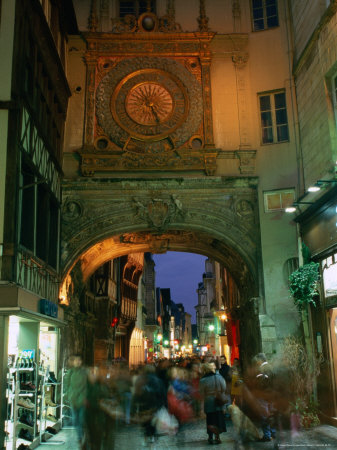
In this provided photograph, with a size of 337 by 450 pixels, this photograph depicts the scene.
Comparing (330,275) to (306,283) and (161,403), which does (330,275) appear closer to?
(306,283)

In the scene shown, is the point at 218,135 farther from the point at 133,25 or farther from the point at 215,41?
the point at 133,25

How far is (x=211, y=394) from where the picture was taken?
9.91 meters

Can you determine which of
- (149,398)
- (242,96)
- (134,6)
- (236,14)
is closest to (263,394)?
(149,398)

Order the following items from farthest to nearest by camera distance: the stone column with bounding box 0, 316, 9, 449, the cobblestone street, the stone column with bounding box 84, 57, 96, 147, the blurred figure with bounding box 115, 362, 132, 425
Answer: the stone column with bounding box 84, 57, 96, 147 → the blurred figure with bounding box 115, 362, 132, 425 → the cobblestone street → the stone column with bounding box 0, 316, 9, 449

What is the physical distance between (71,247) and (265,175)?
261 inches

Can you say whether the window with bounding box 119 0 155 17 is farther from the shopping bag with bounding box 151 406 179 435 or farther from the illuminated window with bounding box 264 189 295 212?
the shopping bag with bounding box 151 406 179 435

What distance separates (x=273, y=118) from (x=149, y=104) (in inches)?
164

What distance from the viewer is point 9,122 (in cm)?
1070


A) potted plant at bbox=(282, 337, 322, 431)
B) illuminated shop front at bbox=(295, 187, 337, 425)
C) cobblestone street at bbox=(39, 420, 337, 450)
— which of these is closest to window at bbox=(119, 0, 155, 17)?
illuminated shop front at bbox=(295, 187, 337, 425)

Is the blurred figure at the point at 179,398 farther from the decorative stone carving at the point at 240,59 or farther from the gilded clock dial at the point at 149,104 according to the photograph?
the decorative stone carving at the point at 240,59

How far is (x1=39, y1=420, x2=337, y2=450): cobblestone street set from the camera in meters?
9.68

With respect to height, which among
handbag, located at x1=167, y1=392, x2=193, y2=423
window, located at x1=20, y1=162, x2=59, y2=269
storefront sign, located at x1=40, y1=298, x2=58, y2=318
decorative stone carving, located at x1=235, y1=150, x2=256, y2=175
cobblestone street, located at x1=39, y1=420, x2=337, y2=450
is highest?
decorative stone carving, located at x1=235, y1=150, x2=256, y2=175

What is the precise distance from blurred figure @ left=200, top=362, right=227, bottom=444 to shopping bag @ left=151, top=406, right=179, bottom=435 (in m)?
1.17

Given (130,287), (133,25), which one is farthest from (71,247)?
(130,287)
